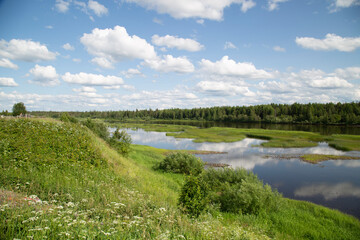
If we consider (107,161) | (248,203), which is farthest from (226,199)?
(107,161)

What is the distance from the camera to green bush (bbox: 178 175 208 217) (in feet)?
34.3

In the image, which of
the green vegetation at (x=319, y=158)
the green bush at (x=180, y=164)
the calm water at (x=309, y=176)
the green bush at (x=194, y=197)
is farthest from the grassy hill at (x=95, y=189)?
the green vegetation at (x=319, y=158)

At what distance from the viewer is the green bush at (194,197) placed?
34.3ft

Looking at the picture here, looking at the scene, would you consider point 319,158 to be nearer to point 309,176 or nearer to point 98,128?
point 309,176

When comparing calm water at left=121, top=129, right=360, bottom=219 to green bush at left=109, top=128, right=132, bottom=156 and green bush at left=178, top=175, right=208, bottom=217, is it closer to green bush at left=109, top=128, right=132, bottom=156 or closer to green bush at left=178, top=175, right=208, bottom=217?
green bush at left=178, top=175, right=208, bottom=217

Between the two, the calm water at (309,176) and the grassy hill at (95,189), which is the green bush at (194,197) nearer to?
the grassy hill at (95,189)

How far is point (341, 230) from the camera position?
12.7m

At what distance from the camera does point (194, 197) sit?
10.6m

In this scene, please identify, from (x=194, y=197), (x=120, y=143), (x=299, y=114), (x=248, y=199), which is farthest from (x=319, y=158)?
(x=299, y=114)

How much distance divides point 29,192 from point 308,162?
39093mm

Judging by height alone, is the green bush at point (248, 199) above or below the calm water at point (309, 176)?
above

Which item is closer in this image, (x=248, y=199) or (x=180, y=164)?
(x=248, y=199)

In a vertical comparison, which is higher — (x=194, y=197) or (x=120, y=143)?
(x=120, y=143)

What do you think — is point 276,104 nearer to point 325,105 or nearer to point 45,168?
point 325,105
